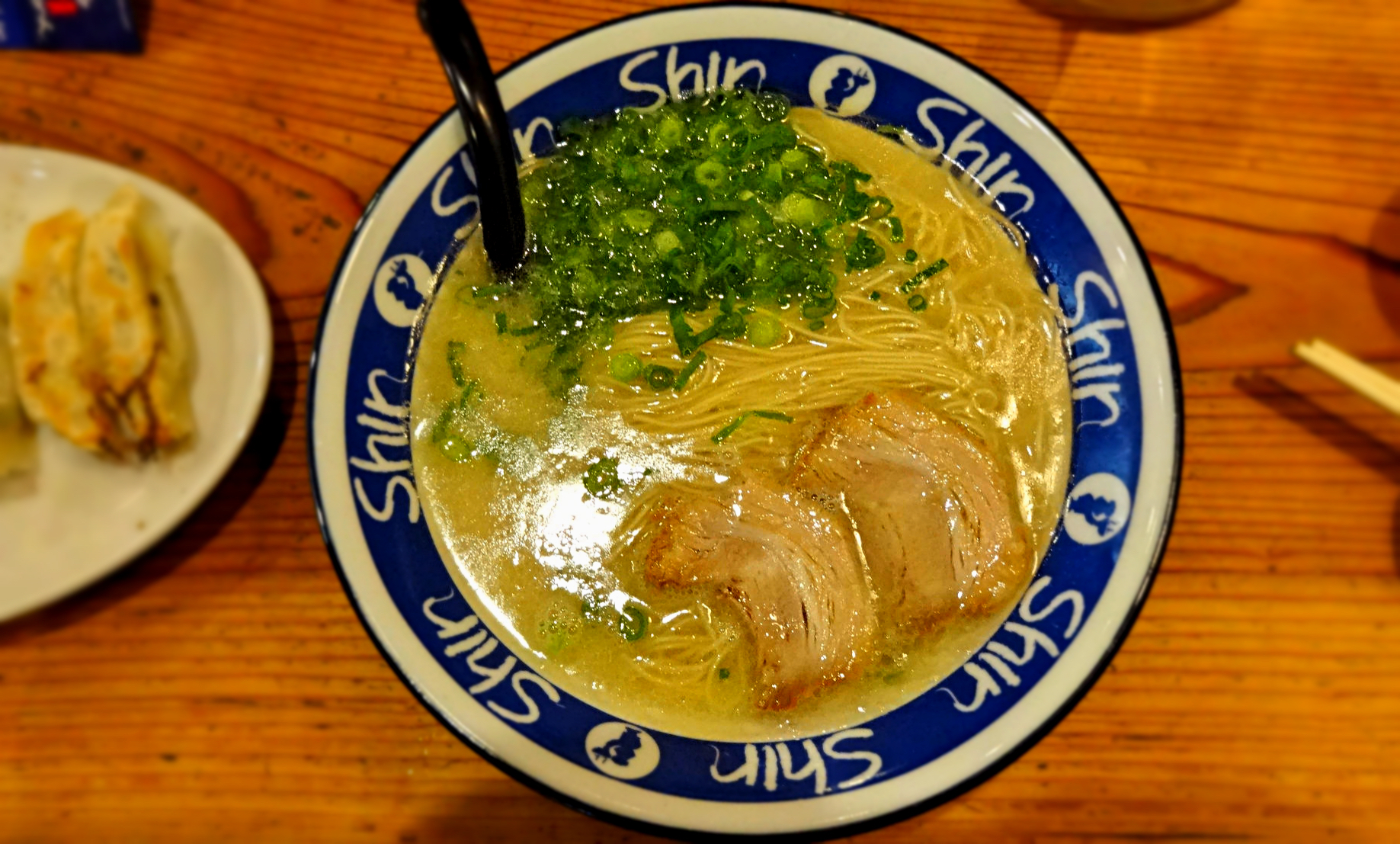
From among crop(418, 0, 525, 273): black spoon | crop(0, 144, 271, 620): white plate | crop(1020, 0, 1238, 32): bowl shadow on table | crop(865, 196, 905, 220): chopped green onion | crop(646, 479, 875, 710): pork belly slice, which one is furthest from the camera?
crop(1020, 0, 1238, 32): bowl shadow on table

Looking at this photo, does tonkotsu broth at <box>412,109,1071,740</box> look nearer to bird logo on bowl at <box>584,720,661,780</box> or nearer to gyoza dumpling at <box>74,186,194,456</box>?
bird logo on bowl at <box>584,720,661,780</box>

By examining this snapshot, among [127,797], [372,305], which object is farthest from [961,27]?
[127,797]

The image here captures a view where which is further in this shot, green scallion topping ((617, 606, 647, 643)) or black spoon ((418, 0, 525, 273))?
green scallion topping ((617, 606, 647, 643))

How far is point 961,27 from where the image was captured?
2227mm

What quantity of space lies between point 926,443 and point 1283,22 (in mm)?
1764

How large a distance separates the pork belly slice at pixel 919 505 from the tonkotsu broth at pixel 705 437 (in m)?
0.06

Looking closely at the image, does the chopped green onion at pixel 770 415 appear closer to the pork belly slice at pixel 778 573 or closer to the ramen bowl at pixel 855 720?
the pork belly slice at pixel 778 573

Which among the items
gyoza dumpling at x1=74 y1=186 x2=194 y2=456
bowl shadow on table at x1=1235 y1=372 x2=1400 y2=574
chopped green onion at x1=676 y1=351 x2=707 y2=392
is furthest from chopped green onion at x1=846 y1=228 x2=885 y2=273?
gyoza dumpling at x1=74 y1=186 x2=194 y2=456

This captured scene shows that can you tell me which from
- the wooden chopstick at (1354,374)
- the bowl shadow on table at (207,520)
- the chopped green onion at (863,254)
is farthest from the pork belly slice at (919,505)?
the bowl shadow on table at (207,520)

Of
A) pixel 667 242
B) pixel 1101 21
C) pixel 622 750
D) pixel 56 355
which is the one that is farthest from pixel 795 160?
pixel 56 355

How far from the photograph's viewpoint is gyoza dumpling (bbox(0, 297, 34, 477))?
2076mm

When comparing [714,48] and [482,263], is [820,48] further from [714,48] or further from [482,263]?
[482,263]

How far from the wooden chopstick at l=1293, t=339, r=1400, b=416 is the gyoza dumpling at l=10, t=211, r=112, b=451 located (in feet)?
11.0

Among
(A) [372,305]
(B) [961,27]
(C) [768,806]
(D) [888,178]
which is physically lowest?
(C) [768,806]
